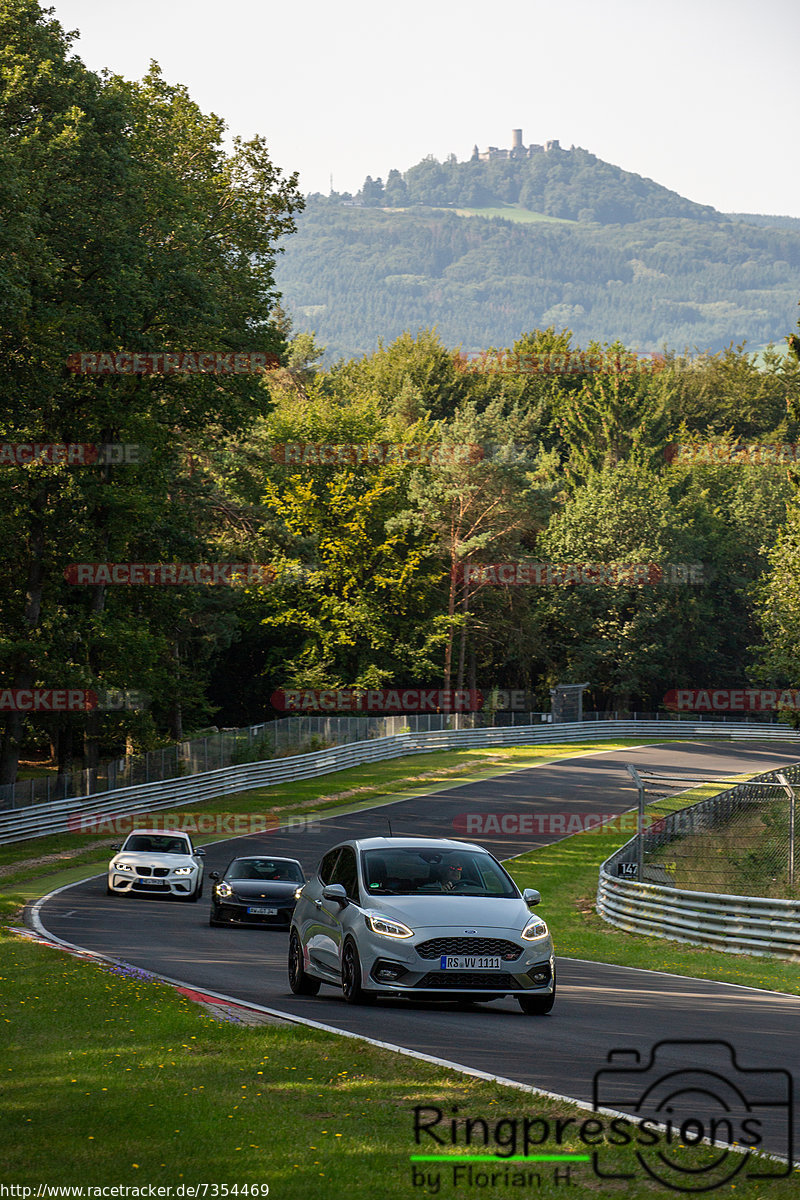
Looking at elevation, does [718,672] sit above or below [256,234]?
below

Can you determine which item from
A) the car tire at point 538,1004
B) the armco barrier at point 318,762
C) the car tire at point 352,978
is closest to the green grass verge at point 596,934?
the car tire at point 538,1004

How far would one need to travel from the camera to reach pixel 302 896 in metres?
13.9

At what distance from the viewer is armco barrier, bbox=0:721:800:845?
3875cm

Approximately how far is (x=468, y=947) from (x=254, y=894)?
1155 cm

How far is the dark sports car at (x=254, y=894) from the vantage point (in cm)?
2247

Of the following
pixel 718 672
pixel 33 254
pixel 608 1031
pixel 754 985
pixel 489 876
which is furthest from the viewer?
pixel 718 672

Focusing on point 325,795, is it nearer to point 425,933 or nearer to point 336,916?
point 336,916

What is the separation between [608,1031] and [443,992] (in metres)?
1.49

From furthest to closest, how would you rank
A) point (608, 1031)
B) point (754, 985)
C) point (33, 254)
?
point (33, 254), point (754, 985), point (608, 1031)

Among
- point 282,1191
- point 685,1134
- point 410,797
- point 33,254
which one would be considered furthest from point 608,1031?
point 410,797

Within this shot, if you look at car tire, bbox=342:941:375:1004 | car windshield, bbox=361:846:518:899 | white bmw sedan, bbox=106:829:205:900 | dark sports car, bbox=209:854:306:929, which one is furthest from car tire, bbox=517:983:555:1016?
white bmw sedan, bbox=106:829:205:900

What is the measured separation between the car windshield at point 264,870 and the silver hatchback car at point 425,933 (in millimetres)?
10279

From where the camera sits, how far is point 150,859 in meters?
26.8

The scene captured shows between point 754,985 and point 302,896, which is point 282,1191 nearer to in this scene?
point 302,896
